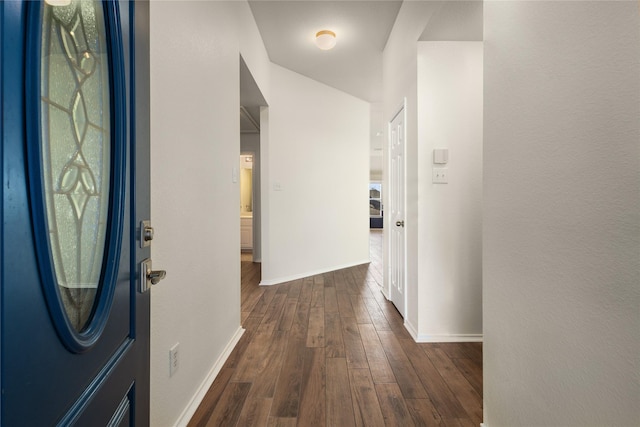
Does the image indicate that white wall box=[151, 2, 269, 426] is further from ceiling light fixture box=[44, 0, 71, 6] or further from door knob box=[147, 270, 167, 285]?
ceiling light fixture box=[44, 0, 71, 6]

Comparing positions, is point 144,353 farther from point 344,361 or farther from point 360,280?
point 360,280

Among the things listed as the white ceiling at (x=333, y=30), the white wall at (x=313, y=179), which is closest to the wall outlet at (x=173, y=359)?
the white wall at (x=313, y=179)

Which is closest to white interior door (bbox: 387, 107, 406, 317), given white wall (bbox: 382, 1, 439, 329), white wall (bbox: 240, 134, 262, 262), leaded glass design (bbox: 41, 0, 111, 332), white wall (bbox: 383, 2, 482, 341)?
white wall (bbox: 382, 1, 439, 329)

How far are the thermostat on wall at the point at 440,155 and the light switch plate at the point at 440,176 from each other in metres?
0.06

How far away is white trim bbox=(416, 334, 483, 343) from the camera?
2340 mm

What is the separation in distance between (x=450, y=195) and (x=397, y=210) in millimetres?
767

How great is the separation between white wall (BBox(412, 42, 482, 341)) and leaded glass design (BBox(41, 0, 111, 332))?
209 centimetres

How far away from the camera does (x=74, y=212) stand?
558mm

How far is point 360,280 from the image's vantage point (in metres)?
4.24

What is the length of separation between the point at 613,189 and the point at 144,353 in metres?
1.25

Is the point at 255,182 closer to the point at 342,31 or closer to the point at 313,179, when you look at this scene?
the point at 313,179

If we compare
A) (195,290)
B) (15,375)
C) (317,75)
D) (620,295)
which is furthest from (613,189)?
(317,75)

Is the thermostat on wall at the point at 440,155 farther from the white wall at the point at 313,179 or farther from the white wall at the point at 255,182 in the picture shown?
the white wall at the point at 255,182

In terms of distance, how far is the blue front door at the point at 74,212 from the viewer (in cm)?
38
